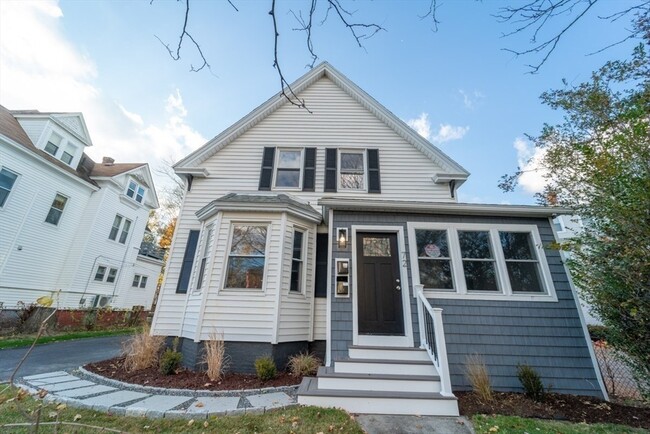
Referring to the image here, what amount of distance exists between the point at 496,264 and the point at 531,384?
2.05 meters

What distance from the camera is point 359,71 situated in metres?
4.21

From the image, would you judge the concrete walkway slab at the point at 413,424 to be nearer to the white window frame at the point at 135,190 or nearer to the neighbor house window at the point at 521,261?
the neighbor house window at the point at 521,261

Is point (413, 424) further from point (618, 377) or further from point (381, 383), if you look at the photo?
point (618, 377)

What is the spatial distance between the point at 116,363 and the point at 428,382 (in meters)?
6.22

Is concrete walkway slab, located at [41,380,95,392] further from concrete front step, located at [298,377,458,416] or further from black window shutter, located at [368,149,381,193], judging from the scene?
black window shutter, located at [368,149,381,193]

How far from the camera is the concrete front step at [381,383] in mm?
4004

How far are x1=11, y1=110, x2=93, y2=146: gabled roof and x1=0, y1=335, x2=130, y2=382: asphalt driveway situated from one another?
31.1 feet

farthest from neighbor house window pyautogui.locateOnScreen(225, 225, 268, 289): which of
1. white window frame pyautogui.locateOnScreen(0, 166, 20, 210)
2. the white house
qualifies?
white window frame pyautogui.locateOnScreen(0, 166, 20, 210)

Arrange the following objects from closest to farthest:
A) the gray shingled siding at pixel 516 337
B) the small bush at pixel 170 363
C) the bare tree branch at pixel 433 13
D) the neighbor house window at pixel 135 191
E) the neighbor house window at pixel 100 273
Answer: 1. the bare tree branch at pixel 433 13
2. the gray shingled siding at pixel 516 337
3. the small bush at pixel 170 363
4. the neighbor house window at pixel 100 273
5. the neighbor house window at pixel 135 191

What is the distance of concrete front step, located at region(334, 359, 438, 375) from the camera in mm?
4297

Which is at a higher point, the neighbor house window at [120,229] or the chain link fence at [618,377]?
the neighbor house window at [120,229]

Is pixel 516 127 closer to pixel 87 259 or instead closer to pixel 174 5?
pixel 174 5

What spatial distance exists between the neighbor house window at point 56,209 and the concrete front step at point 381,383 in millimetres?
14129

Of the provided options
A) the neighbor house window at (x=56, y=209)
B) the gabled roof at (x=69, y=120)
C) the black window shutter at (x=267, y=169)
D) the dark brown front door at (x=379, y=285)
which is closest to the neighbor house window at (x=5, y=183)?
the neighbor house window at (x=56, y=209)
